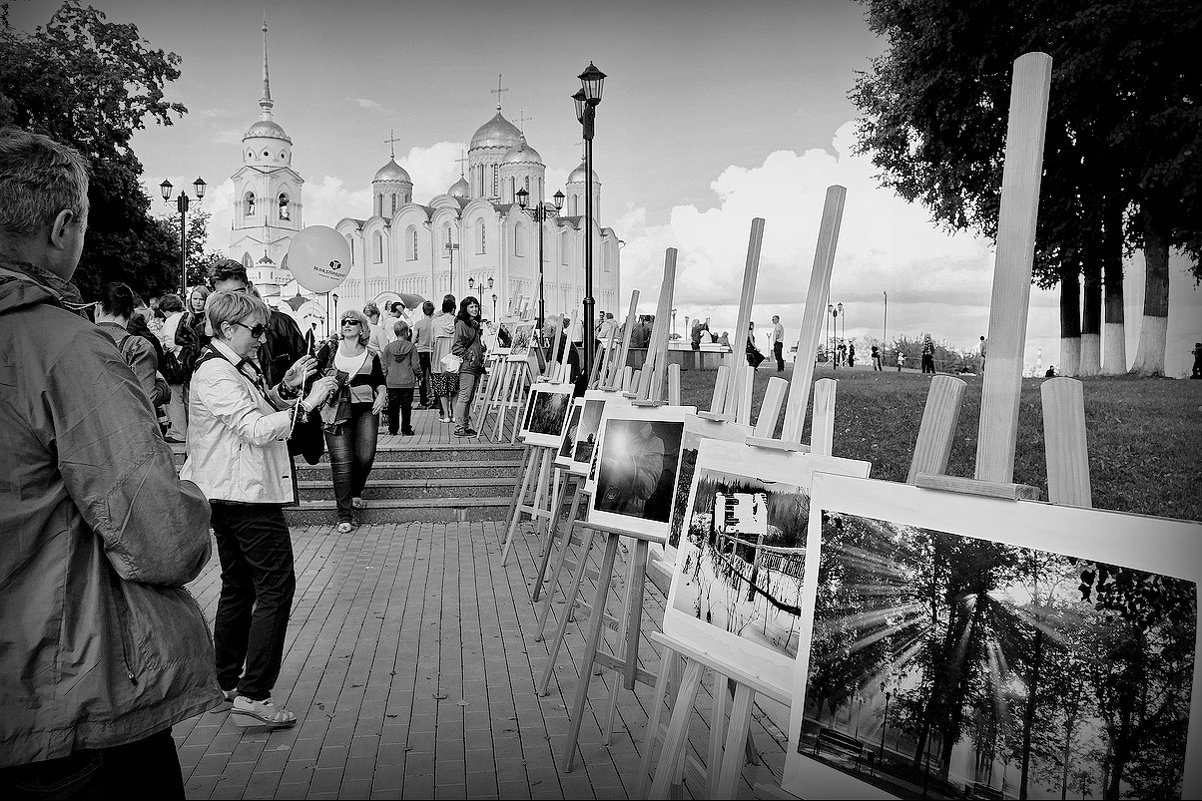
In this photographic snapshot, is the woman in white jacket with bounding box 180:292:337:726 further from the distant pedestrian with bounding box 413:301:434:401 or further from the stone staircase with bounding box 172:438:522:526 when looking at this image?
the distant pedestrian with bounding box 413:301:434:401

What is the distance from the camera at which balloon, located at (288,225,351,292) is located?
916 centimetres

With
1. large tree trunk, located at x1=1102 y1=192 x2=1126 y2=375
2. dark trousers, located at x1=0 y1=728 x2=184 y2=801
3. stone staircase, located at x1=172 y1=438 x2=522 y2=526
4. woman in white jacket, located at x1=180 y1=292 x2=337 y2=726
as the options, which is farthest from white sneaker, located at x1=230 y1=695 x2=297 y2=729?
large tree trunk, located at x1=1102 y1=192 x2=1126 y2=375

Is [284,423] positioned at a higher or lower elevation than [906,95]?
lower

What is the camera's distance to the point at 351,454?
811 centimetres

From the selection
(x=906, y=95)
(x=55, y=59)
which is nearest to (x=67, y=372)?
(x=906, y=95)

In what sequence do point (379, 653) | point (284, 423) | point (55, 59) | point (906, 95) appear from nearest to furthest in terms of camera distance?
1. point (284, 423)
2. point (379, 653)
3. point (906, 95)
4. point (55, 59)

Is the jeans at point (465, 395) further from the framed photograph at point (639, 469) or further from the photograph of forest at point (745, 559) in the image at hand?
the photograph of forest at point (745, 559)

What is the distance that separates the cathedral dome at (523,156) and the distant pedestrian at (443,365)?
51955 millimetres

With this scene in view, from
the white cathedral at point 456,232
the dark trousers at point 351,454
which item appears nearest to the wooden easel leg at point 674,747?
the dark trousers at point 351,454

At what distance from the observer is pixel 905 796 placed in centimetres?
160

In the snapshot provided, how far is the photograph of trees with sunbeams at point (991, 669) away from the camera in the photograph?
133cm

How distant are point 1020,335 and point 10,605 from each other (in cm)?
217

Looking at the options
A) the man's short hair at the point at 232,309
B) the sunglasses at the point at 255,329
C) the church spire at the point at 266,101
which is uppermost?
the church spire at the point at 266,101

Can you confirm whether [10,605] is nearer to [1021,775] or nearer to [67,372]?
[67,372]
